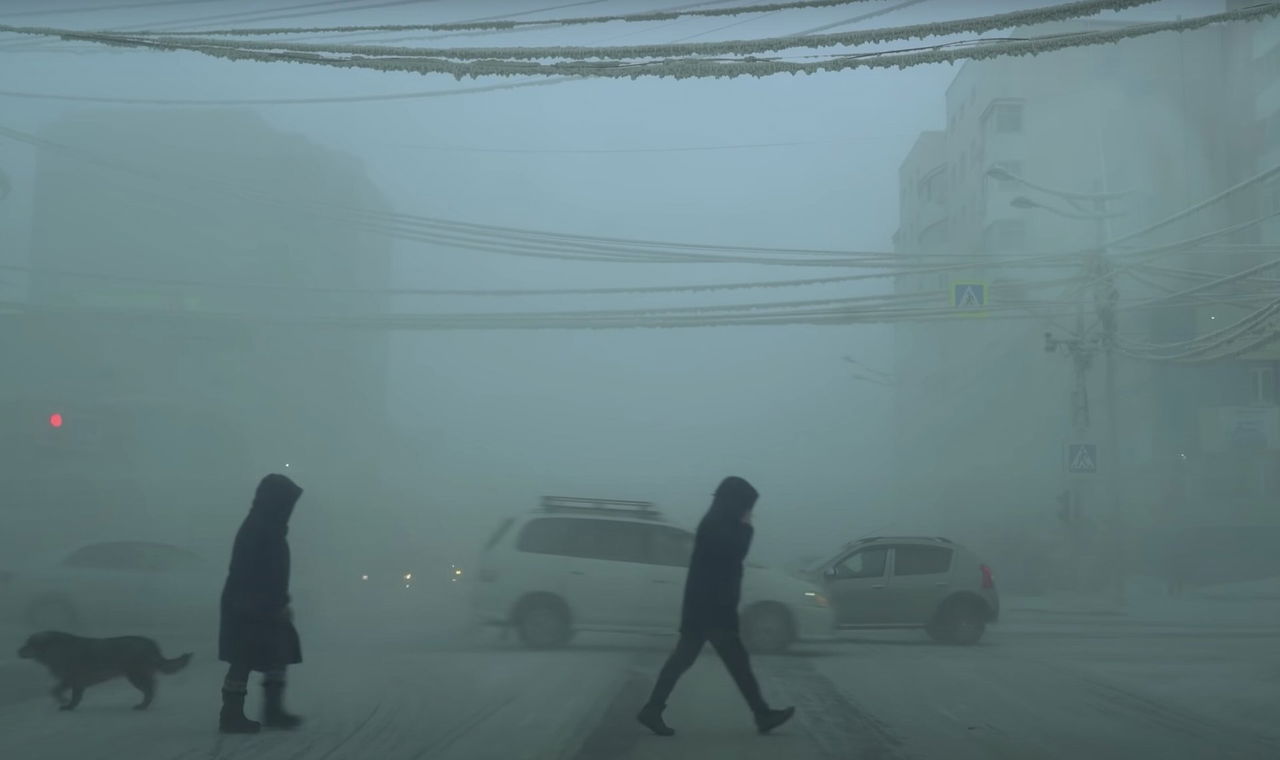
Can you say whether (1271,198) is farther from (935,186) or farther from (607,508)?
(607,508)

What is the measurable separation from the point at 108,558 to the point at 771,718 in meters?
8.41

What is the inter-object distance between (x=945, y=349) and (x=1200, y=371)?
20.8 ft

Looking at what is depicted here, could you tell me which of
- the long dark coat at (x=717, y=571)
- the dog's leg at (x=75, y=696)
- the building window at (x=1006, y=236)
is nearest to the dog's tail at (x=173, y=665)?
the dog's leg at (x=75, y=696)

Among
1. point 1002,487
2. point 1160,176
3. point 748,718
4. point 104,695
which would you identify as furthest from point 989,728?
point 1160,176

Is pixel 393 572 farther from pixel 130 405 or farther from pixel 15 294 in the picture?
pixel 15 294

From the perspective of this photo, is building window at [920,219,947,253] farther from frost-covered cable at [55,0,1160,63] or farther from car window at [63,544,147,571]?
car window at [63,544,147,571]

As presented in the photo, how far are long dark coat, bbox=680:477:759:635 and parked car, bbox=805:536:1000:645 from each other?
5700 mm

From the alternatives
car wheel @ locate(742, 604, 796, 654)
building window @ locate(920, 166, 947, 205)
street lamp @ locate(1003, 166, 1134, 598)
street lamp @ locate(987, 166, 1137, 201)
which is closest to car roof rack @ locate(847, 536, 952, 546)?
car wheel @ locate(742, 604, 796, 654)

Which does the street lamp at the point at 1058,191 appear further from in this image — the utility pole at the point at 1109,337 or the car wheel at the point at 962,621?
the car wheel at the point at 962,621

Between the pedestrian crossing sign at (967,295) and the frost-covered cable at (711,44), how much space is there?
605 centimetres

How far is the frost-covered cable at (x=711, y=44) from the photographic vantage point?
28.8ft

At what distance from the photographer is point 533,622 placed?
1097cm

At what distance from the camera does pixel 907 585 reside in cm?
1221

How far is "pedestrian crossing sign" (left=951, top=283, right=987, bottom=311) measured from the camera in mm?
15000
